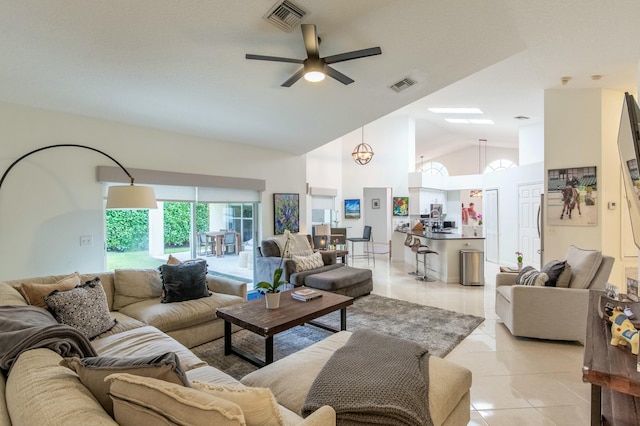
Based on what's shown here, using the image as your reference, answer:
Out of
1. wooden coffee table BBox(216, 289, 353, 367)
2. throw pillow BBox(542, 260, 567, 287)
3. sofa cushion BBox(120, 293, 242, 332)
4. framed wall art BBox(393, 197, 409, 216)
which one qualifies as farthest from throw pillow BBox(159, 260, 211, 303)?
framed wall art BBox(393, 197, 409, 216)

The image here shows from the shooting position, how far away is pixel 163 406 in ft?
3.10

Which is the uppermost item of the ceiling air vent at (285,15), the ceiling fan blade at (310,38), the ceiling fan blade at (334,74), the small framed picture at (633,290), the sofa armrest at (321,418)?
the ceiling air vent at (285,15)

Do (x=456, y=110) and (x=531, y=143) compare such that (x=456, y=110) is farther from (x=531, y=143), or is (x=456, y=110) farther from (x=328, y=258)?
(x=328, y=258)

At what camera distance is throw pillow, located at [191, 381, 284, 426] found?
3.67 feet

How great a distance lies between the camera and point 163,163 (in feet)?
14.1

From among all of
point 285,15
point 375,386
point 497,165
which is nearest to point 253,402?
point 375,386

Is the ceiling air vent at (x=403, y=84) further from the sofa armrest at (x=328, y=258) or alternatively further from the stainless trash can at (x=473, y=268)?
the stainless trash can at (x=473, y=268)

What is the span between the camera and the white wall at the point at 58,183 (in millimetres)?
3152

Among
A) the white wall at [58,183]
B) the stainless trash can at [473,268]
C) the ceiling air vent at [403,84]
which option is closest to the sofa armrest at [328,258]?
the stainless trash can at [473,268]

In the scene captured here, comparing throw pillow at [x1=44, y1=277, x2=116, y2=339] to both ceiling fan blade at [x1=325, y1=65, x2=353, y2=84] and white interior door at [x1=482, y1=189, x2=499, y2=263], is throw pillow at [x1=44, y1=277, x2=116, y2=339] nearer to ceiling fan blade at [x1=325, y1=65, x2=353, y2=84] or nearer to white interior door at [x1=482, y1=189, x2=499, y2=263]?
ceiling fan blade at [x1=325, y1=65, x2=353, y2=84]

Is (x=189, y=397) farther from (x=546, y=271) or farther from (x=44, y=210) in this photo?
(x=546, y=271)

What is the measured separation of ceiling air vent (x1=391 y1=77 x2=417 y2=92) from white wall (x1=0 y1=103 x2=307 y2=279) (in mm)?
3103

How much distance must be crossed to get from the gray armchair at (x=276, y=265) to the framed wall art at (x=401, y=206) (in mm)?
4254

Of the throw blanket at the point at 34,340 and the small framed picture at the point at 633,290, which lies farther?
the small framed picture at the point at 633,290
